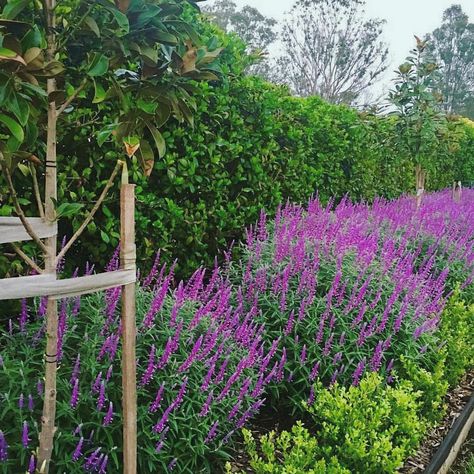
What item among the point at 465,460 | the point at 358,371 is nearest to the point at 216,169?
the point at 358,371

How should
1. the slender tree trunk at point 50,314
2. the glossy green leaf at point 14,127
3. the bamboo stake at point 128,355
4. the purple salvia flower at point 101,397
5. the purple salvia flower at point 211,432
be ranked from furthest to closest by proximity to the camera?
the purple salvia flower at point 211,432 → the purple salvia flower at point 101,397 → the bamboo stake at point 128,355 → the slender tree trunk at point 50,314 → the glossy green leaf at point 14,127

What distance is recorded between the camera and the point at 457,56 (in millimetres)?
48125

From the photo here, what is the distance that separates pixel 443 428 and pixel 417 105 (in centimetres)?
440

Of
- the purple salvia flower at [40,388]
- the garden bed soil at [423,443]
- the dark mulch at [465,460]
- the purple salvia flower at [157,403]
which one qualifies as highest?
the purple salvia flower at [40,388]

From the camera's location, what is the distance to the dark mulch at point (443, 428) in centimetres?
290

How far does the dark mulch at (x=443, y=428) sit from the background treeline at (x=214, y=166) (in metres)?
2.07

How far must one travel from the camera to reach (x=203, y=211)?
14.0ft

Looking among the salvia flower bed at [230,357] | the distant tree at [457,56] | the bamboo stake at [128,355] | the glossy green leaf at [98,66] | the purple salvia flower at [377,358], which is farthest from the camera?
the distant tree at [457,56]

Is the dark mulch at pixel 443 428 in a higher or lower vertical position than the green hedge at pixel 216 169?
lower

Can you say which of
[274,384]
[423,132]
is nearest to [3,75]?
[274,384]

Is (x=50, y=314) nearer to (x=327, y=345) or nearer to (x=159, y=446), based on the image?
(x=159, y=446)

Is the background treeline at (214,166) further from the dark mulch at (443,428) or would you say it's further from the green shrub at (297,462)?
the dark mulch at (443,428)

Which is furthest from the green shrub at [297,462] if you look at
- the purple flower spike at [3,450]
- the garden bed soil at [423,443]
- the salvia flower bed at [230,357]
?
the purple flower spike at [3,450]

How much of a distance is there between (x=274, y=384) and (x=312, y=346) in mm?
331
